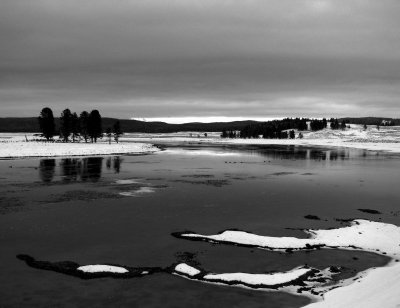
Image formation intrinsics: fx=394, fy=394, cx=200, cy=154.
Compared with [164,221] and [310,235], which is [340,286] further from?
[164,221]

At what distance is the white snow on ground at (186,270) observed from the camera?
38.1ft

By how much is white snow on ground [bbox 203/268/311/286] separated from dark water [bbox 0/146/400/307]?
46 centimetres

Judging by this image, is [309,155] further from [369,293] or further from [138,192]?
[369,293]

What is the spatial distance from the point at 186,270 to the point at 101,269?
2.53 meters

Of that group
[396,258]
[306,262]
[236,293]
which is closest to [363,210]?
[396,258]

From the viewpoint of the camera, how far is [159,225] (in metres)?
17.1

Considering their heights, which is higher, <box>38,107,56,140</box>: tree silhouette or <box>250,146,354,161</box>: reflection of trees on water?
<box>38,107,56,140</box>: tree silhouette

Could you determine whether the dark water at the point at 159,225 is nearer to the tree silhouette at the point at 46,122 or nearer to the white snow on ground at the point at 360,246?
the white snow on ground at the point at 360,246

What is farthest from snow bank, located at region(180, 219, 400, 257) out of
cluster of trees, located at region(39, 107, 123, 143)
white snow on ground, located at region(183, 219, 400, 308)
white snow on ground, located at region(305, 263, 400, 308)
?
cluster of trees, located at region(39, 107, 123, 143)

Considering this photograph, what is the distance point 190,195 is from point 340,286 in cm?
1488

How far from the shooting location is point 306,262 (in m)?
12.6

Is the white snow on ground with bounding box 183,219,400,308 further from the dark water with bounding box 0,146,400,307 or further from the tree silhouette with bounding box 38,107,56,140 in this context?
the tree silhouette with bounding box 38,107,56,140

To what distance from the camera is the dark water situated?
10266mm

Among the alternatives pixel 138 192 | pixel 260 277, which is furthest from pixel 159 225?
pixel 138 192
